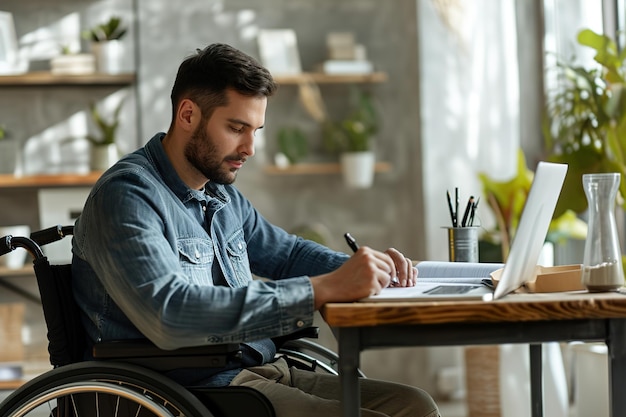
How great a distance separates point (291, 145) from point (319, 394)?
289 centimetres

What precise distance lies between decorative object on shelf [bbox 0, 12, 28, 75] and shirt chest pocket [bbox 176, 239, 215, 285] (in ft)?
9.92

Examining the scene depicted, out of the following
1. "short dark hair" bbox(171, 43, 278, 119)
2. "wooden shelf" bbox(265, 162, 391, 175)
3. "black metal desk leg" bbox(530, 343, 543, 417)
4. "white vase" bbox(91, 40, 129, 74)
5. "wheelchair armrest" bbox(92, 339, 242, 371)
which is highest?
"white vase" bbox(91, 40, 129, 74)

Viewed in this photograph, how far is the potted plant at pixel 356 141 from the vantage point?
482 cm

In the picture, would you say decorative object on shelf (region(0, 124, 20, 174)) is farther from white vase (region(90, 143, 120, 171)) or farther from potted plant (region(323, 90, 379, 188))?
potted plant (region(323, 90, 379, 188))

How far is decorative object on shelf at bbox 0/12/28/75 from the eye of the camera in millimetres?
4652

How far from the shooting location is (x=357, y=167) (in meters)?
4.82

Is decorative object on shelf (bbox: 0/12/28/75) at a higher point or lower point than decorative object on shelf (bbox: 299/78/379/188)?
higher

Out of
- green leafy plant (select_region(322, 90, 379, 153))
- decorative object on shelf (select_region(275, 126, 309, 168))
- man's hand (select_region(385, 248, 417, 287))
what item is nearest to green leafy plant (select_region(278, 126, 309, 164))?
decorative object on shelf (select_region(275, 126, 309, 168))

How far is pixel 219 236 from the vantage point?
2.13 metres

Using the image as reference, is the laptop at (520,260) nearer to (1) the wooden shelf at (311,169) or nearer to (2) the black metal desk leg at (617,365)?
(2) the black metal desk leg at (617,365)

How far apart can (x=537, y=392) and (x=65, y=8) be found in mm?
3499

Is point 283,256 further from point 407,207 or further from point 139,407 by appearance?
point 407,207

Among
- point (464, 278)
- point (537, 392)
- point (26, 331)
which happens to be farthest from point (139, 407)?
point (26, 331)

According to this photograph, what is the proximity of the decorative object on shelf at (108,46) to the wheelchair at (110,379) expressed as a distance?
2.88 metres
